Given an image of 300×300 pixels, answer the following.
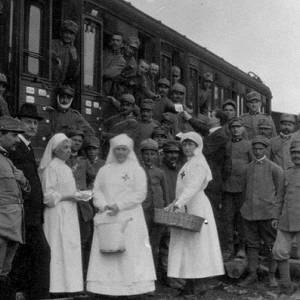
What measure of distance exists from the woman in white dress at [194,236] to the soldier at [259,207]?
3.41 feet

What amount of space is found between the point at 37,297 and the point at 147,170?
2230 millimetres

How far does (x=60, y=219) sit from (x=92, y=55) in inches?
133

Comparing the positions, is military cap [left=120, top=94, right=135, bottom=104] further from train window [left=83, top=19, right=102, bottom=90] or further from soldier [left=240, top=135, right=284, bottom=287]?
soldier [left=240, top=135, right=284, bottom=287]

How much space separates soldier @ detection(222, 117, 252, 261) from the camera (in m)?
Answer: 8.91

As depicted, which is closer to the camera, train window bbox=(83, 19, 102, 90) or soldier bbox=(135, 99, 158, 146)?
soldier bbox=(135, 99, 158, 146)

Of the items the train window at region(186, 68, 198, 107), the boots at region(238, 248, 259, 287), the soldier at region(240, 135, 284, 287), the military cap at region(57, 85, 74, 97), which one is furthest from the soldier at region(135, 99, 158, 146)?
the train window at region(186, 68, 198, 107)

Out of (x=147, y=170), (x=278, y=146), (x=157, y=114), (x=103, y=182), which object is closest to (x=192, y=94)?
(x=157, y=114)

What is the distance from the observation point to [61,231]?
22.1 ft

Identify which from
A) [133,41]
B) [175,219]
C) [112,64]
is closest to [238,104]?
[133,41]

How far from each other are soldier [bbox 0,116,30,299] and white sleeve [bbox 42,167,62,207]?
2.33 ft

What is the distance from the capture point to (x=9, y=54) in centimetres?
784

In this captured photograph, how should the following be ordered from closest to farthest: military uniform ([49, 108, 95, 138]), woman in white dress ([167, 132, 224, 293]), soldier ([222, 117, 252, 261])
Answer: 1. woman in white dress ([167, 132, 224, 293])
2. military uniform ([49, 108, 95, 138])
3. soldier ([222, 117, 252, 261])

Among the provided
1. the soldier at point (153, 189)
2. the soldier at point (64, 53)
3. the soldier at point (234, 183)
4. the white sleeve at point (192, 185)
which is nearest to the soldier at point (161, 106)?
the soldier at point (234, 183)

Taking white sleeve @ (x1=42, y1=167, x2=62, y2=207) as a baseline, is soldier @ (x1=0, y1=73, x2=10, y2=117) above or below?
above
